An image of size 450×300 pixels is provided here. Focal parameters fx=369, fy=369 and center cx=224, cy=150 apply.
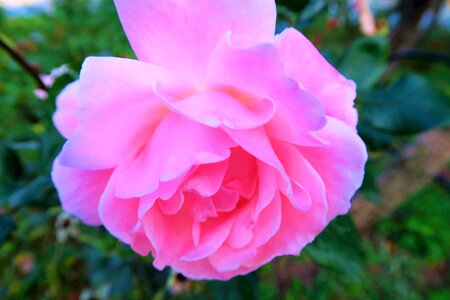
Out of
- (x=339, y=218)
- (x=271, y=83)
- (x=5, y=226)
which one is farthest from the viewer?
(x=5, y=226)

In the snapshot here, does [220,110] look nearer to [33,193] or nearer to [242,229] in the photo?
[242,229]

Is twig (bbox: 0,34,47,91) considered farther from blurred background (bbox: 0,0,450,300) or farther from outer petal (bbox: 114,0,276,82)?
outer petal (bbox: 114,0,276,82)

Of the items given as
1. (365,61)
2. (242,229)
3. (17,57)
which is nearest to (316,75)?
(242,229)

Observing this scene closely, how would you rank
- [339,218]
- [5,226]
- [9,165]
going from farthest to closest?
[9,165]
[5,226]
[339,218]

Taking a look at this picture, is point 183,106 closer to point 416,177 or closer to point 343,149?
point 343,149

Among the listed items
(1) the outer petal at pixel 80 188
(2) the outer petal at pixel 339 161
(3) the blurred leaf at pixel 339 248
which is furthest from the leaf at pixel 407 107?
(1) the outer petal at pixel 80 188

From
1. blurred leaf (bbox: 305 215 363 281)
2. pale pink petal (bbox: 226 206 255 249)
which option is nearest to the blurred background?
blurred leaf (bbox: 305 215 363 281)

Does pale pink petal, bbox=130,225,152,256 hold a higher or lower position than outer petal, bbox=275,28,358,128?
lower
